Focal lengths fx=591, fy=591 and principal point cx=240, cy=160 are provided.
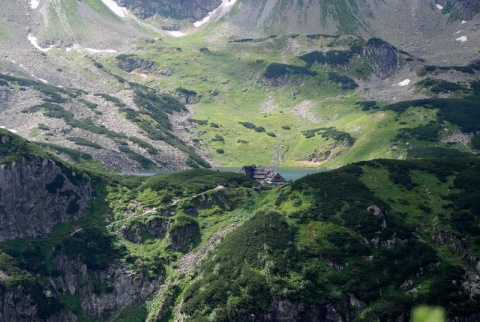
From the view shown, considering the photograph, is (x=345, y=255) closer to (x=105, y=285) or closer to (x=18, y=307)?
(x=105, y=285)

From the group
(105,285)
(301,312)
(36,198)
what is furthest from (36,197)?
(301,312)

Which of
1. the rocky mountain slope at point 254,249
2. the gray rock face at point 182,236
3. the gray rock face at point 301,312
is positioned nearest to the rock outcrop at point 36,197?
the rocky mountain slope at point 254,249

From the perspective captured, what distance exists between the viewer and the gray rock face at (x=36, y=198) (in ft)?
358

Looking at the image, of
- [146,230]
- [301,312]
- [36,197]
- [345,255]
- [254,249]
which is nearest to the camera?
[301,312]

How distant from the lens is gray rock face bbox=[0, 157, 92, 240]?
109 metres

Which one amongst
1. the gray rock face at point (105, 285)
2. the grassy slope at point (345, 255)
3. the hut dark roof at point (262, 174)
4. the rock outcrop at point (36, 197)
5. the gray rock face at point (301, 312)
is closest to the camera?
the gray rock face at point (301, 312)

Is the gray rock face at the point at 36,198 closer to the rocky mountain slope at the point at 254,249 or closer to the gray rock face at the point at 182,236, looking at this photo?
the rocky mountain slope at the point at 254,249

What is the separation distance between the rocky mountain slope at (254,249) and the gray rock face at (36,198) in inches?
17.7

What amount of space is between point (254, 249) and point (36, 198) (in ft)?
147

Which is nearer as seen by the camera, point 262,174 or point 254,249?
point 254,249

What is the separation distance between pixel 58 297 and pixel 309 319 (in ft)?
136

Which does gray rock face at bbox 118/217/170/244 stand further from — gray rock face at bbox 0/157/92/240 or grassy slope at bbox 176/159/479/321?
grassy slope at bbox 176/159/479/321

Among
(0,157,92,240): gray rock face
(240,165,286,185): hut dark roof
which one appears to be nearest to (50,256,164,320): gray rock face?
(0,157,92,240): gray rock face

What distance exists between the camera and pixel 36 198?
114m
